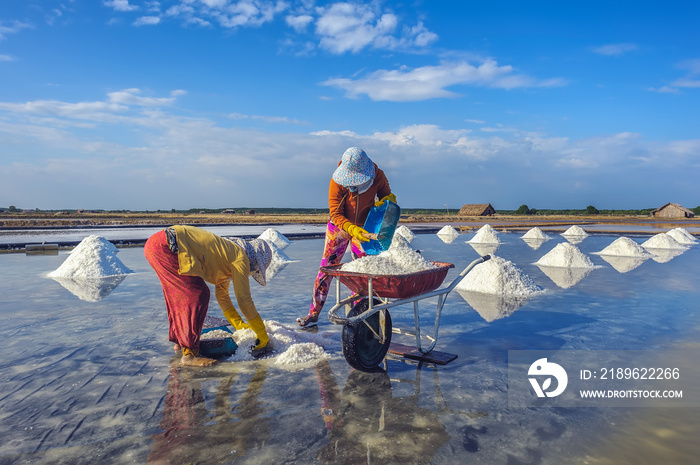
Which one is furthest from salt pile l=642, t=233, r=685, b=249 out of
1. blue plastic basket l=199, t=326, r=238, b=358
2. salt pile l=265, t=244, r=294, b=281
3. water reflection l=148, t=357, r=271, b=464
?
water reflection l=148, t=357, r=271, b=464

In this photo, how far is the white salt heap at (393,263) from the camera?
3.13 m

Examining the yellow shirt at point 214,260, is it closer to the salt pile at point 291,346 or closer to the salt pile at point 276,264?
the salt pile at point 291,346

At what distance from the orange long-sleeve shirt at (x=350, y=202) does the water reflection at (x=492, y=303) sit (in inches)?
76.4

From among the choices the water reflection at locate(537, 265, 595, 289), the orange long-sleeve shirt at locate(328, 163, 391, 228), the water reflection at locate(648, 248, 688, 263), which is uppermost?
the orange long-sleeve shirt at locate(328, 163, 391, 228)

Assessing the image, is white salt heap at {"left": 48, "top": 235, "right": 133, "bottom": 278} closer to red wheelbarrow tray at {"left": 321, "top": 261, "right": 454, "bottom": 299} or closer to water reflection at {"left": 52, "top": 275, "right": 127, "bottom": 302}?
water reflection at {"left": 52, "top": 275, "right": 127, "bottom": 302}

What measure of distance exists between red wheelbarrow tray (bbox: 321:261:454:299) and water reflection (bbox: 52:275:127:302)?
4276 millimetres

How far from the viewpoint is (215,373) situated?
3.12m

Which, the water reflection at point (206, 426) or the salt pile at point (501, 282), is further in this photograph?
the salt pile at point (501, 282)

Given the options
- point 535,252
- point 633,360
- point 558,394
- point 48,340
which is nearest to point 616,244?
point 535,252

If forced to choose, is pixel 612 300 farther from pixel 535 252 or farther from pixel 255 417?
pixel 535 252

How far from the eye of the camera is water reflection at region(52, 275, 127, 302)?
233 inches

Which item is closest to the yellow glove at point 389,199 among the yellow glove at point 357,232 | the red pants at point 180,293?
the yellow glove at point 357,232

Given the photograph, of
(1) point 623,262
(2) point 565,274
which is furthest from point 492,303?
(1) point 623,262

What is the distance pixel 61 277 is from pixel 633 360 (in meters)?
8.34
